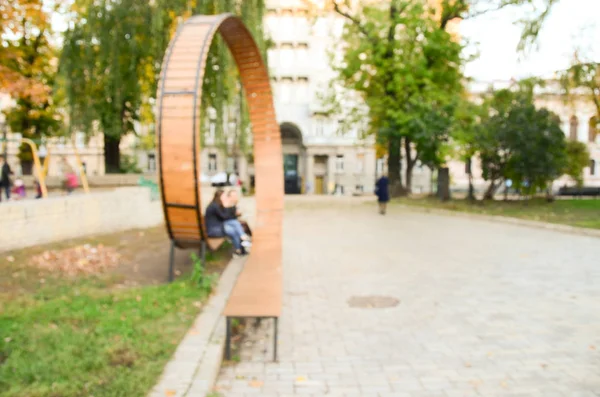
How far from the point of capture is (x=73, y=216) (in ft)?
39.9

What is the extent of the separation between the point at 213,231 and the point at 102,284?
2.47m

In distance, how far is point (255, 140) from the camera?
12406 mm

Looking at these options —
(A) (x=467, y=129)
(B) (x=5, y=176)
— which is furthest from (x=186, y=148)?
(A) (x=467, y=129)

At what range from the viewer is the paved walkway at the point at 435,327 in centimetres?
496

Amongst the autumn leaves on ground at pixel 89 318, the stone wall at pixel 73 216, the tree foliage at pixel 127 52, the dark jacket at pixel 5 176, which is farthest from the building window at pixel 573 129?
the autumn leaves on ground at pixel 89 318

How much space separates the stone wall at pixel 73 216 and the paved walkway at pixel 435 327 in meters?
4.21

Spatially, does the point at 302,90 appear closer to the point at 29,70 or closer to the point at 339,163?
the point at 339,163

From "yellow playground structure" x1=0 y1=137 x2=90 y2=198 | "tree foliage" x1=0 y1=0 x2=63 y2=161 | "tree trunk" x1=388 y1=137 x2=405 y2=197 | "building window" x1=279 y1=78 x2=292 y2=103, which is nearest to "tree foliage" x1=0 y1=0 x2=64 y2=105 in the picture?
"tree foliage" x1=0 y1=0 x2=63 y2=161

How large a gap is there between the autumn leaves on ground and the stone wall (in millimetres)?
480

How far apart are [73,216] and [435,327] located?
8276 millimetres

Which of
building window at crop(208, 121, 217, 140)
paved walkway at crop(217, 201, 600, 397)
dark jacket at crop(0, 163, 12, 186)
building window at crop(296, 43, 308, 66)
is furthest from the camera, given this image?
building window at crop(296, 43, 308, 66)

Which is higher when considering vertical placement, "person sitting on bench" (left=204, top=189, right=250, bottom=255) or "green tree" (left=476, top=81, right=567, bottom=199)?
"green tree" (left=476, top=81, right=567, bottom=199)

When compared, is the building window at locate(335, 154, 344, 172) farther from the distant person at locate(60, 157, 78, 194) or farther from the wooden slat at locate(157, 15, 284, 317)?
the wooden slat at locate(157, 15, 284, 317)

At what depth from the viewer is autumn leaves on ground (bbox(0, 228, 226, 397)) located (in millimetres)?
4488
